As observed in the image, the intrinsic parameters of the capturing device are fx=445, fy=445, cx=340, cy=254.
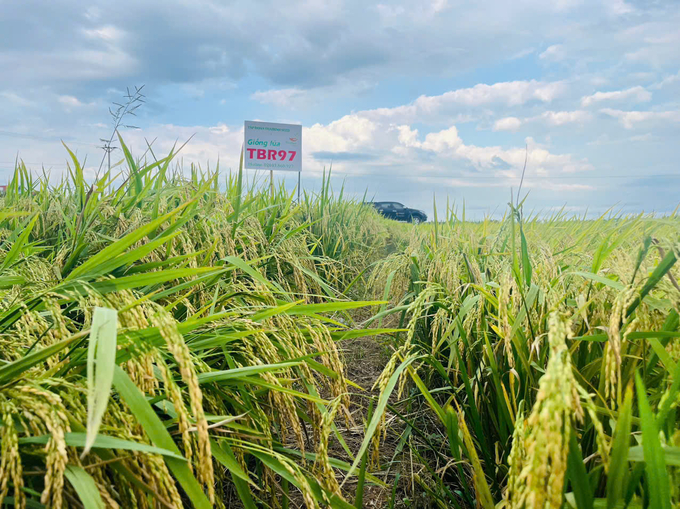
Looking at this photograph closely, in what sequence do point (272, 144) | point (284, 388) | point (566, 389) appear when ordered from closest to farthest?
1. point (566, 389)
2. point (284, 388)
3. point (272, 144)

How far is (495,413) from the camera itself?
1.37 m

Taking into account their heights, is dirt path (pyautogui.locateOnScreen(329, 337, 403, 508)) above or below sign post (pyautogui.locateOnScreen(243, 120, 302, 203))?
below

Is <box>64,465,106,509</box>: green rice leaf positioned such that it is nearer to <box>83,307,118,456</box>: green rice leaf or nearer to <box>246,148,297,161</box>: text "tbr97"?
<box>83,307,118,456</box>: green rice leaf

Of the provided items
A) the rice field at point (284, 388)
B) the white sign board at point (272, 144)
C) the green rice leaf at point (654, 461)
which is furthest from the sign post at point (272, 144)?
the green rice leaf at point (654, 461)

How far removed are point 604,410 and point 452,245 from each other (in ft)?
5.80

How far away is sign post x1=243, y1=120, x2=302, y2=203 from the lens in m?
7.72

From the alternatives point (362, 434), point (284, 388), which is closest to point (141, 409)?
point (284, 388)

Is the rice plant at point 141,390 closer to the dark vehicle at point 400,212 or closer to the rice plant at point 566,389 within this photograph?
the rice plant at point 566,389

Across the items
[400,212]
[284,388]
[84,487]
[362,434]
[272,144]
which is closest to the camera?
[84,487]

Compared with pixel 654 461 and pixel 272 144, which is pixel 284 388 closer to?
pixel 654 461

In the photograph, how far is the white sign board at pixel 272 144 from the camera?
25.3ft

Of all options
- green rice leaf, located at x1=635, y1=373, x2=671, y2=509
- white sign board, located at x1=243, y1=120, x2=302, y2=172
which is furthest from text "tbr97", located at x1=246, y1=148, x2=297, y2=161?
green rice leaf, located at x1=635, y1=373, x2=671, y2=509

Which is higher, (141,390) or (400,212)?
(400,212)

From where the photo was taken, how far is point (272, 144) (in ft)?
25.4
